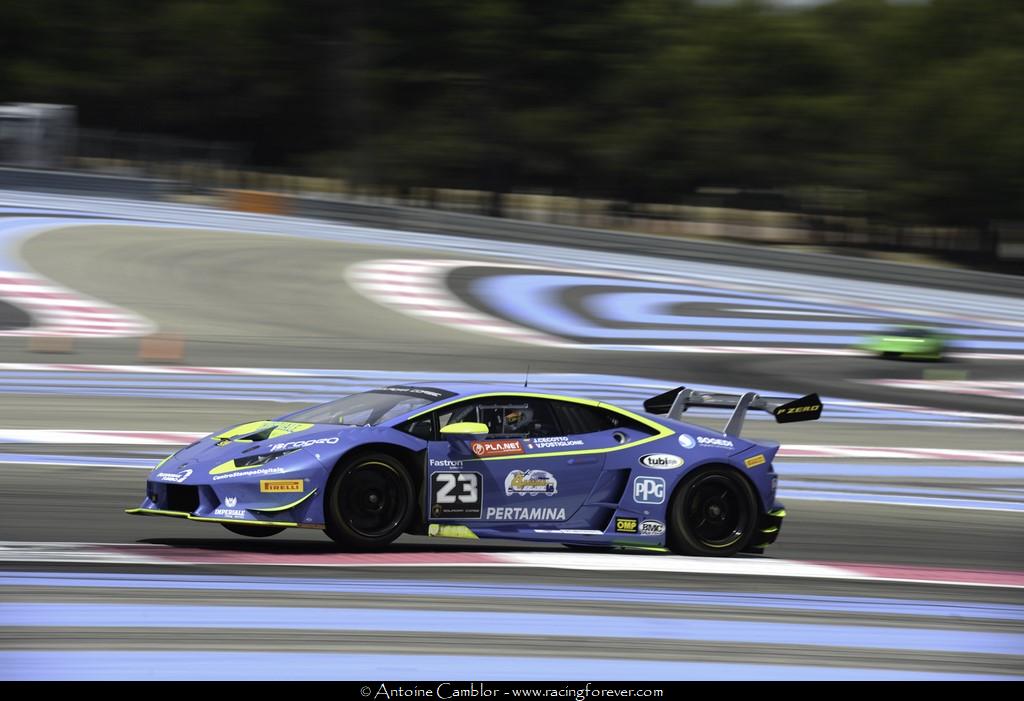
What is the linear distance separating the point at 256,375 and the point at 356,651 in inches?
462

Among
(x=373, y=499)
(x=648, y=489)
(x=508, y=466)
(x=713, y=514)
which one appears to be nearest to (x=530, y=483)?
(x=508, y=466)

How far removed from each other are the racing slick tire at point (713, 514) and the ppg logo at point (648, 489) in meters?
0.12

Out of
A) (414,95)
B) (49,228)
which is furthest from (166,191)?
(414,95)

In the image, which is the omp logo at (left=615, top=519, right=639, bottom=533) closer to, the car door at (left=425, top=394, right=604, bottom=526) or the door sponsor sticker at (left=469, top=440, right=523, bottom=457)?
the car door at (left=425, top=394, right=604, bottom=526)

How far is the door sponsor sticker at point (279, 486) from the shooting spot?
762 centimetres

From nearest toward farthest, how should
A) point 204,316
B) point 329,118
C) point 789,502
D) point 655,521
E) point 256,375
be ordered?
point 655,521 → point 789,502 → point 256,375 → point 204,316 → point 329,118

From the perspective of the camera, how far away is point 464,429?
8.18m

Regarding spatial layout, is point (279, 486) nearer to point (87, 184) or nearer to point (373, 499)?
point (373, 499)

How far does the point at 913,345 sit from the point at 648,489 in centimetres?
1382

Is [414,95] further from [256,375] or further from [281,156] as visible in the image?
[256,375]

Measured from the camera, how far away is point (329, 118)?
164 feet

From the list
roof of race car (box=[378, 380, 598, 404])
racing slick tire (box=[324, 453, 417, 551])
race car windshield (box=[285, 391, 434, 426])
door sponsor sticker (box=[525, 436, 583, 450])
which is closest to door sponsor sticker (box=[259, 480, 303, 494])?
racing slick tire (box=[324, 453, 417, 551])

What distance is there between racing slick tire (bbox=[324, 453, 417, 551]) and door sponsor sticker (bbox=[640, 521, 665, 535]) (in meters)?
1.55

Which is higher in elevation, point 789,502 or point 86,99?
point 86,99
